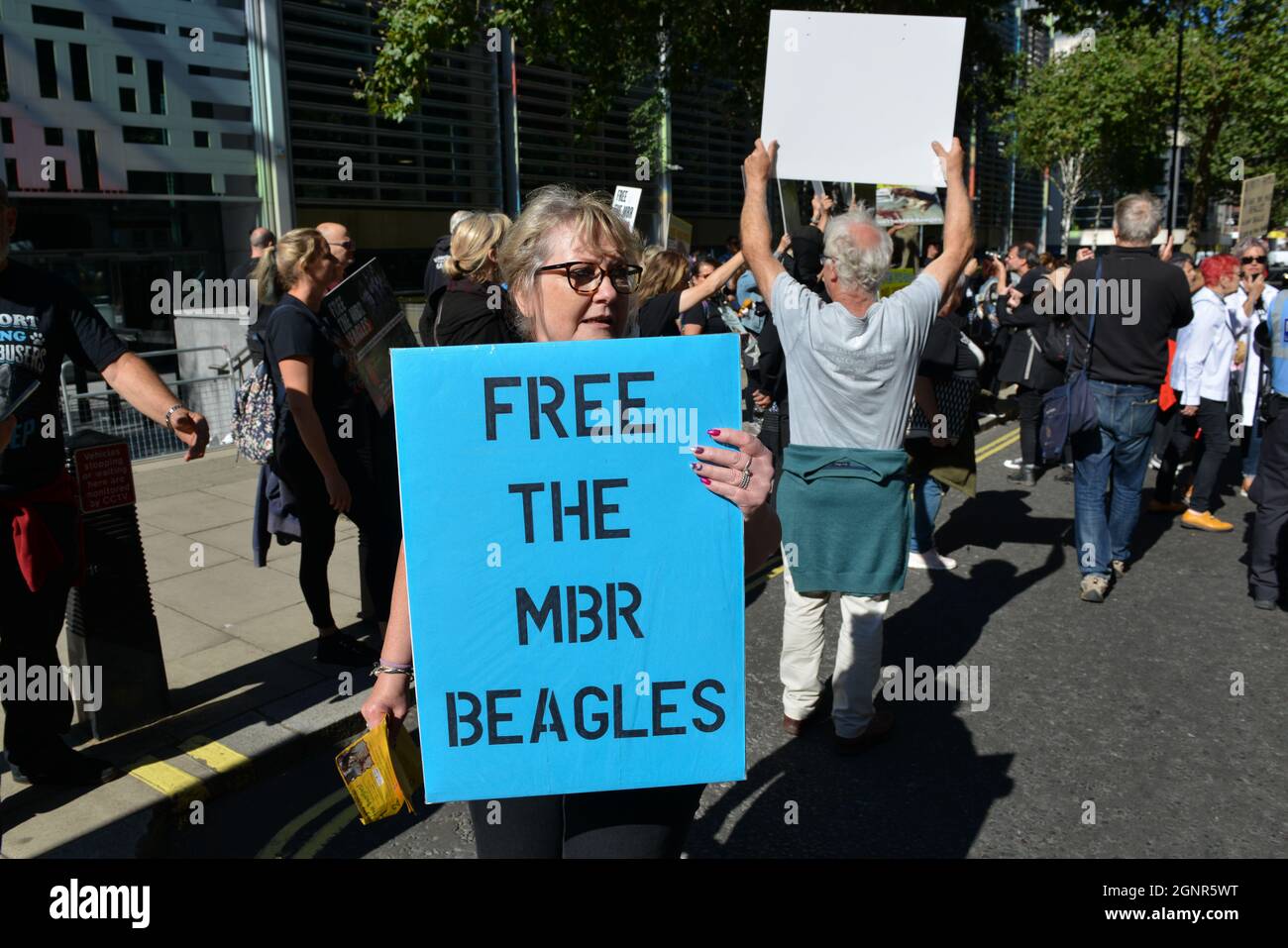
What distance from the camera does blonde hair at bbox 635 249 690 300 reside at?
19.2 ft

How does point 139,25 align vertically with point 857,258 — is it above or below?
above

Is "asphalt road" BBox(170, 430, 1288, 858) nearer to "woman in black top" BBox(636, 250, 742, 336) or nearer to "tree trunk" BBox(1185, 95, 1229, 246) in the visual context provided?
"woman in black top" BBox(636, 250, 742, 336)

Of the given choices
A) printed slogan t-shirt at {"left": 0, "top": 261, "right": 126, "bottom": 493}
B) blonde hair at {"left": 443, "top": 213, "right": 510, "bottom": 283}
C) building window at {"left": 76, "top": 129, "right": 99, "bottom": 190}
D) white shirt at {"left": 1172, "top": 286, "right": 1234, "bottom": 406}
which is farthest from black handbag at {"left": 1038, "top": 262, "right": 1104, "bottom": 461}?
building window at {"left": 76, "top": 129, "right": 99, "bottom": 190}

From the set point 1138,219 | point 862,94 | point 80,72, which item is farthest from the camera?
point 80,72

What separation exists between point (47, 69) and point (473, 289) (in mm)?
10839

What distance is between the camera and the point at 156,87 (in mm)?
13320

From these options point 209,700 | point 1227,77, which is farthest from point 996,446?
point 1227,77

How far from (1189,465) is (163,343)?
39.9 feet

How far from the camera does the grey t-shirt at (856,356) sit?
12.1 feet

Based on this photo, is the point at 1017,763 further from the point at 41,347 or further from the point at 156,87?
the point at 156,87

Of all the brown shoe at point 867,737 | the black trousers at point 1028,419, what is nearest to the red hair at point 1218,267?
the black trousers at point 1028,419

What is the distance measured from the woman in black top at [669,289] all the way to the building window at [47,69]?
10012 millimetres
